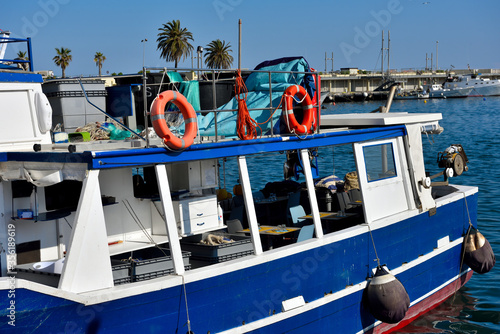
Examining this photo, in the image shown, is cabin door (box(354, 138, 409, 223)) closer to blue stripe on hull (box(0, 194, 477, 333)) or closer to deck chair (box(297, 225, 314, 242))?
blue stripe on hull (box(0, 194, 477, 333))

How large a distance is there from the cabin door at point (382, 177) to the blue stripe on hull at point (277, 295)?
34 centimetres

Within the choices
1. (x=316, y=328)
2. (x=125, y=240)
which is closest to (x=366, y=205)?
(x=316, y=328)

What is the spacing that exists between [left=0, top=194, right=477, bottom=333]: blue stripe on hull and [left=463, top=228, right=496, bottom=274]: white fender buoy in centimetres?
53

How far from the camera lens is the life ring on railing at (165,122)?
24.0 feet

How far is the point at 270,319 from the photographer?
8547mm

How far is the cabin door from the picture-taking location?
1030 centimetres

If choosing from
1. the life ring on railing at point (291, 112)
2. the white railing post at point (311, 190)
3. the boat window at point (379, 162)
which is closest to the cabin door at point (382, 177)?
the boat window at point (379, 162)

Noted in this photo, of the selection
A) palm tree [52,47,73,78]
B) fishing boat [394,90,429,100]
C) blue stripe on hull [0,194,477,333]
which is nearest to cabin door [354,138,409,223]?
blue stripe on hull [0,194,477,333]

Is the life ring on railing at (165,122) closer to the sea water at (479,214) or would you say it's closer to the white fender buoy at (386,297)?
the sea water at (479,214)

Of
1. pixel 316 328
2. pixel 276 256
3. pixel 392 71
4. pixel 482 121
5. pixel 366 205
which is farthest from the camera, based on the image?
pixel 392 71

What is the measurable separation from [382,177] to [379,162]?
0.90 ft

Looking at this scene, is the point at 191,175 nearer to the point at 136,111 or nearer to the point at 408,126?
the point at 136,111

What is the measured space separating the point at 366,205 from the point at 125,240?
3.88 metres

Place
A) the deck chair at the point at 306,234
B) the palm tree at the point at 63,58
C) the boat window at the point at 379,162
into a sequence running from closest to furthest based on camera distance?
the deck chair at the point at 306,234 → the boat window at the point at 379,162 → the palm tree at the point at 63,58
